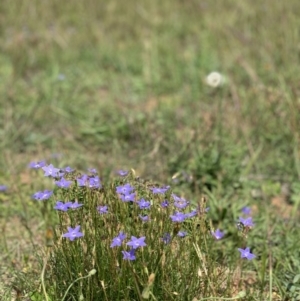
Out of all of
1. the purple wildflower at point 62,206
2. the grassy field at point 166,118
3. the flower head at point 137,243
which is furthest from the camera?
the grassy field at point 166,118

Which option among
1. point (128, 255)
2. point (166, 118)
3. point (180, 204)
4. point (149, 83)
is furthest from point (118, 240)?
point (149, 83)

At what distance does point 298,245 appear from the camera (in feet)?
9.59

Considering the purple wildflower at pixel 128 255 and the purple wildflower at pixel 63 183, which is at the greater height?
the purple wildflower at pixel 63 183

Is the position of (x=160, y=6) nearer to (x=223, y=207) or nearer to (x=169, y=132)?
(x=169, y=132)

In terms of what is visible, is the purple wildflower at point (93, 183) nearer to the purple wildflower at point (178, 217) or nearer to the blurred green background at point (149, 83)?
the purple wildflower at point (178, 217)

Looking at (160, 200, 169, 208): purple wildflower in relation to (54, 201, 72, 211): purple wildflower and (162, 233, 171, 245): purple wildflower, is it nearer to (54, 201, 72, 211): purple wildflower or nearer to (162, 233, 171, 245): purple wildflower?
(162, 233, 171, 245): purple wildflower

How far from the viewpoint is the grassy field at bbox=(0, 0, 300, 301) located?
2.84m

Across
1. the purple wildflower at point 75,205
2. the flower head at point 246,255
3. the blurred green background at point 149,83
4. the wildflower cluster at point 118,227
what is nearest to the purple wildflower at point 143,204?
the wildflower cluster at point 118,227

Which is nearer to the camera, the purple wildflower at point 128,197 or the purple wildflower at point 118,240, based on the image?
the purple wildflower at point 118,240

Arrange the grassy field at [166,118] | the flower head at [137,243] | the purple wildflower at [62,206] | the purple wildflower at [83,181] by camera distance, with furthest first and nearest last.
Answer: the grassy field at [166,118] → the purple wildflower at [83,181] → the purple wildflower at [62,206] → the flower head at [137,243]

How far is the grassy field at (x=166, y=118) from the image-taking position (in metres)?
2.84

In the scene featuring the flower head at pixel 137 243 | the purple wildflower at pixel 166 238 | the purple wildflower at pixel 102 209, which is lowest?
the flower head at pixel 137 243

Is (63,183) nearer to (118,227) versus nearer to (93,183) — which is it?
(93,183)

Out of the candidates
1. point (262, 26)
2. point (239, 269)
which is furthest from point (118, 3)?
point (239, 269)
